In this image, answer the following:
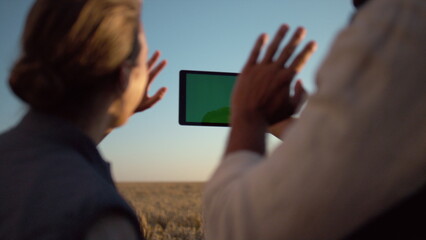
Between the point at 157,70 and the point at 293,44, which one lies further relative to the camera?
the point at 157,70

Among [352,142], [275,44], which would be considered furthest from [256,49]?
[352,142]

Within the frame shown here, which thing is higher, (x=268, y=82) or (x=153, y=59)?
(x=268, y=82)

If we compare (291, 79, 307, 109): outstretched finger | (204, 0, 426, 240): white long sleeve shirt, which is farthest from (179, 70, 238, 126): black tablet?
(204, 0, 426, 240): white long sleeve shirt

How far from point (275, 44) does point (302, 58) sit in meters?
0.06

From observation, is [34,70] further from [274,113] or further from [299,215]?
[299,215]

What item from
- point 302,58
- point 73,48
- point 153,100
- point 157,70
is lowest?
point 153,100

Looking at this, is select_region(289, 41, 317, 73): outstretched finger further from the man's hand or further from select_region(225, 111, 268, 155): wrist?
select_region(225, 111, 268, 155): wrist

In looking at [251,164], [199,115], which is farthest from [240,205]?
[199,115]

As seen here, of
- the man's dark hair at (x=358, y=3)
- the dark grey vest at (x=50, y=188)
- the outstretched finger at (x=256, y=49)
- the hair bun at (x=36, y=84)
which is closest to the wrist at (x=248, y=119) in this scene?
the outstretched finger at (x=256, y=49)

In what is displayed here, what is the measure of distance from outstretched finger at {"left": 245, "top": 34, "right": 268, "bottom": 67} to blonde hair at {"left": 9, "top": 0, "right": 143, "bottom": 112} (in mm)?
465

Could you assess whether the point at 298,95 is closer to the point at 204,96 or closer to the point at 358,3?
the point at 358,3

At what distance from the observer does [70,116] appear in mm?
1525

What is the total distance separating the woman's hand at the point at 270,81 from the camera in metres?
1.10

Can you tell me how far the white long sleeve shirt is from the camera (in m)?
0.84
